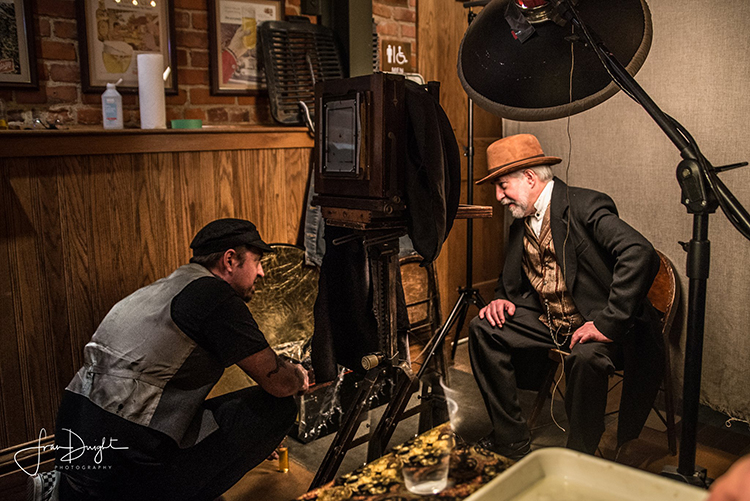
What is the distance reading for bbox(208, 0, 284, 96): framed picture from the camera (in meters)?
3.11

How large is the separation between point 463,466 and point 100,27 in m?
2.37

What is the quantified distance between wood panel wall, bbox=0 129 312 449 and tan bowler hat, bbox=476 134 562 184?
1150 mm

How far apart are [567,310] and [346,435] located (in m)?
1.11

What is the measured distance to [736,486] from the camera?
0.67m

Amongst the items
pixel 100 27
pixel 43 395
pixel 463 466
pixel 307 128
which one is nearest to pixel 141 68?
pixel 100 27

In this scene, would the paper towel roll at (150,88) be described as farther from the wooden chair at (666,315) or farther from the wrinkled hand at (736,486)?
the wrinkled hand at (736,486)

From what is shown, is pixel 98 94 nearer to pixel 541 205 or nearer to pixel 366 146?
pixel 366 146

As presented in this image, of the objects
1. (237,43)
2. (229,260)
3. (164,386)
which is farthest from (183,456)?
(237,43)

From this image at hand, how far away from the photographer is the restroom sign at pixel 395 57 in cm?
373

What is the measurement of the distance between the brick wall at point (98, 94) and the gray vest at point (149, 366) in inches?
42.3

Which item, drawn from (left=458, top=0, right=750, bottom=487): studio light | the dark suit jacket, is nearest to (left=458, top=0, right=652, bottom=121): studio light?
(left=458, top=0, right=750, bottom=487): studio light

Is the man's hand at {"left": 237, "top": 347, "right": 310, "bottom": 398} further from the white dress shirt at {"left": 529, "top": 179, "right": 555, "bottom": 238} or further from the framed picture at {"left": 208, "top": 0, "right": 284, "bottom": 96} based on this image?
the framed picture at {"left": 208, "top": 0, "right": 284, "bottom": 96}

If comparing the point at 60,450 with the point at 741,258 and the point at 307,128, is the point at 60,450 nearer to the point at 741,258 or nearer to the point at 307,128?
the point at 307,128

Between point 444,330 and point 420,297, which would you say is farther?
point 420,297
